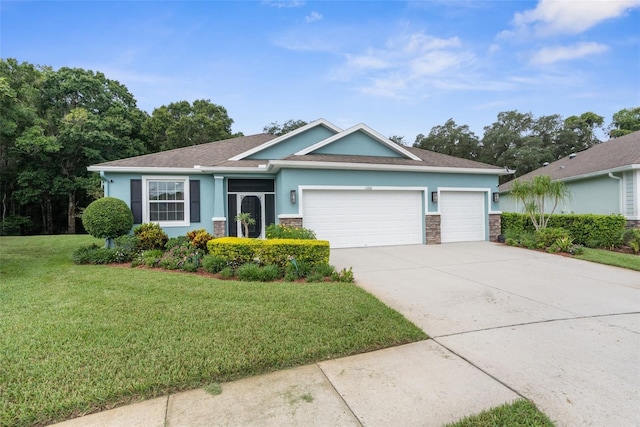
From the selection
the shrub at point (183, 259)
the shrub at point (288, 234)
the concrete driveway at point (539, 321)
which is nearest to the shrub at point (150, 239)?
the shrub at point (183, 259)

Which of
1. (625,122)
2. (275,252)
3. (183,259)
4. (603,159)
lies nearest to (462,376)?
(275,252)

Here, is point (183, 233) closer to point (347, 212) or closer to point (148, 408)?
point (347, 212)

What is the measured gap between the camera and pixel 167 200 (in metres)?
10.6

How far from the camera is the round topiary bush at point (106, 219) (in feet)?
28.7

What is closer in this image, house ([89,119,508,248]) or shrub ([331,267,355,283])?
shrub ([331,267,355,283])

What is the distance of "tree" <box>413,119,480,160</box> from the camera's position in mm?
31094

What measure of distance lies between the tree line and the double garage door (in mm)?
16591

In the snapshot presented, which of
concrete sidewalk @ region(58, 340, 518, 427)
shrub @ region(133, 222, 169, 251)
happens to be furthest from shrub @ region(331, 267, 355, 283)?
shrub @ region(133, 222, 169, 251)

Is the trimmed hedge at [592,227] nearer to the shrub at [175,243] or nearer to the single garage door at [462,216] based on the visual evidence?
the single garage door at [462,216]

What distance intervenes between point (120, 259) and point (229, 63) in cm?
854

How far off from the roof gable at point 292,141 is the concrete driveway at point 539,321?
5940mm

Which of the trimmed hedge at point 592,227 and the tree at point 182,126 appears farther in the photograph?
the tree at point 182,126

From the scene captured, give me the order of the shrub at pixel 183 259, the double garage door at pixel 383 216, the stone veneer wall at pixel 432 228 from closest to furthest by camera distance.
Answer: the shrub at pixel 183 259
the double garage door at pixel 383 216
the stone veneer wall at pixel 432 228

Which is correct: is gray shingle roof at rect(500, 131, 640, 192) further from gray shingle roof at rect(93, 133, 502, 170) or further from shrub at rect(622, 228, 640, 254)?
gray shingle roof at rect(93, 133, 502, 170)
